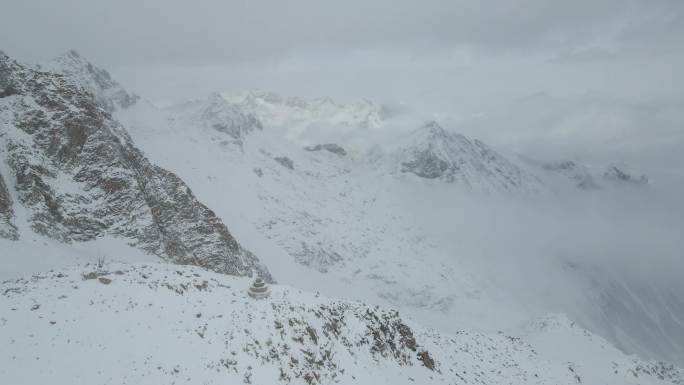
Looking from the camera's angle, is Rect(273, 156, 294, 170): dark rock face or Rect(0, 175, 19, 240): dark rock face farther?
Rect(273, 156, 294, 170): dark rock face

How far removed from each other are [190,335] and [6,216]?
87.3ft

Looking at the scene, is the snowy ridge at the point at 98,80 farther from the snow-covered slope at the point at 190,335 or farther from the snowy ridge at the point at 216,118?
the snow-covered slope at the point at 190,335

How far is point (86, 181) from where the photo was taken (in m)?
44.2

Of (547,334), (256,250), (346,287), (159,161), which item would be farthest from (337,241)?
(547,334)

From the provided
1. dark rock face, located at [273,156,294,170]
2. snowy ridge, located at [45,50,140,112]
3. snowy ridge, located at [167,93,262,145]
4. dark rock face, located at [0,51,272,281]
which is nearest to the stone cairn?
dark rock face, located at [0,51,272,281]

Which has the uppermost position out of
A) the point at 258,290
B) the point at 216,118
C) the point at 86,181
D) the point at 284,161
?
the point at 86,181

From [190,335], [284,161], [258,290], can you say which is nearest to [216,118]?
[284,161]

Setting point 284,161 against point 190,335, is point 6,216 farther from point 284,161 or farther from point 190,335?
point 284,161

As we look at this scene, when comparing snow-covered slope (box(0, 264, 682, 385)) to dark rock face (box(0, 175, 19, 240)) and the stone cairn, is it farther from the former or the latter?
dark rock face (box(0, 175, 19, 240))

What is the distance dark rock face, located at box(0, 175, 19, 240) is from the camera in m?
31.7

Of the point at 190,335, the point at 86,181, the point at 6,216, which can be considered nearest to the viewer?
the point at 190,335

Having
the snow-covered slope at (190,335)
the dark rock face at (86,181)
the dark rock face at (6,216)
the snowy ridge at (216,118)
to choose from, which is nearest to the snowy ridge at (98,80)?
the snowy ridge at (216,118)

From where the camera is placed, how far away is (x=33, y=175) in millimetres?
39688

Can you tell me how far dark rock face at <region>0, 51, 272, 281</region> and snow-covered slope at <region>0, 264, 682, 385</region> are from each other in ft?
73.3
